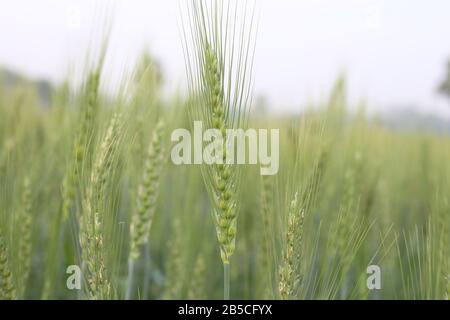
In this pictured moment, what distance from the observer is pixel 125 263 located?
→ 211 cm

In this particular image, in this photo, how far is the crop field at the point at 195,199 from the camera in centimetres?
86

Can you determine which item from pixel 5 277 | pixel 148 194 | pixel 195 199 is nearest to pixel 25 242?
pixel 5 277

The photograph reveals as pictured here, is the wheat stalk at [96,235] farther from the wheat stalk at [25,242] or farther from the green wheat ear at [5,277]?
the wheat stalk at [25,242]

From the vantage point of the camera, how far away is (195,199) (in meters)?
1.72

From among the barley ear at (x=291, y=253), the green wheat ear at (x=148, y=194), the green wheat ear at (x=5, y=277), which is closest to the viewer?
the barley ear at (x=291, y=253)

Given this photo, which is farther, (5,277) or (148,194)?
(148,194)

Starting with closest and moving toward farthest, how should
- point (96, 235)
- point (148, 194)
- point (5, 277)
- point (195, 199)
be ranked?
point (96, 235), point (5, 277), point (148, 194), point (195, 199)

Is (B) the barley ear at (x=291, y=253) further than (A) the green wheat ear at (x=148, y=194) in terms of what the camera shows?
No

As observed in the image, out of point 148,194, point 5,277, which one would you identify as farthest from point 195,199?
point 5,277

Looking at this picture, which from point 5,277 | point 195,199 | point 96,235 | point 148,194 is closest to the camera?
point 96,235

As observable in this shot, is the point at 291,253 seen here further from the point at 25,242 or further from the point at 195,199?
the point at 195,199

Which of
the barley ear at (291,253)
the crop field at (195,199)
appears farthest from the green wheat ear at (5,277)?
the barley ear at (291,253)

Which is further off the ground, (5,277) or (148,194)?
(148,194)
